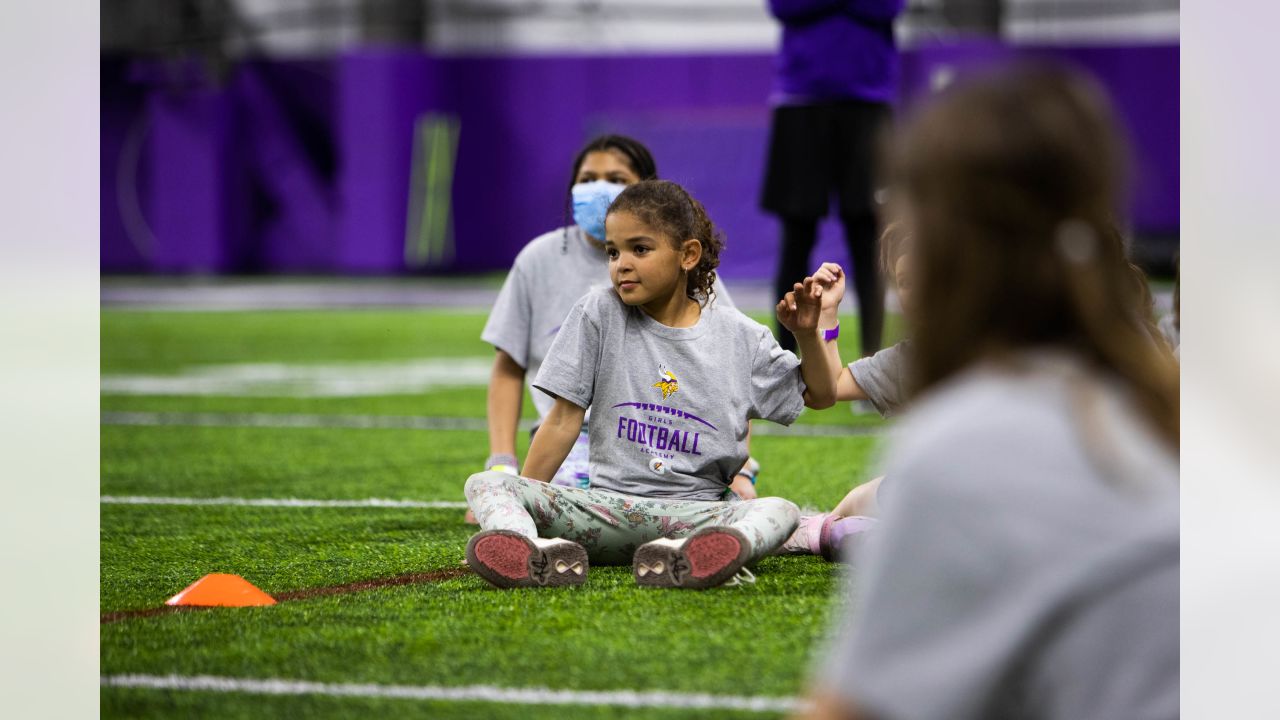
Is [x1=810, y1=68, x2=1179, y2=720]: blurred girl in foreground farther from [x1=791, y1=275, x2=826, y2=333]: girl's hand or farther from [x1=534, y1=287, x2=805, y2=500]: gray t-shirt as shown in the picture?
[x1=534, y1=287, x2=805, y2=500]: gray t-shirt

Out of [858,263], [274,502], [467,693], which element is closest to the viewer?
[467,693]

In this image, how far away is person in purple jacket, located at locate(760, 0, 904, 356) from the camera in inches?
207

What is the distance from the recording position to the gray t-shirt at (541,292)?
3590 millimetres

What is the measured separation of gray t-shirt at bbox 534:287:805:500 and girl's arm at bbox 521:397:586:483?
4 centimetres

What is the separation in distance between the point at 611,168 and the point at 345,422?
8.29ft

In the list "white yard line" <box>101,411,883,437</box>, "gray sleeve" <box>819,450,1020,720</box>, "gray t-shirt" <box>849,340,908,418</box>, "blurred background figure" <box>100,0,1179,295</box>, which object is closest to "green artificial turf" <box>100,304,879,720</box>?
"white yard line" <box>101,411,883,437</box>

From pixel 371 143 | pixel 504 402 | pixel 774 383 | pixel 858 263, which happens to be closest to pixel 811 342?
pixel 774 383

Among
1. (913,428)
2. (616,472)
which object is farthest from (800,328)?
(913,428)

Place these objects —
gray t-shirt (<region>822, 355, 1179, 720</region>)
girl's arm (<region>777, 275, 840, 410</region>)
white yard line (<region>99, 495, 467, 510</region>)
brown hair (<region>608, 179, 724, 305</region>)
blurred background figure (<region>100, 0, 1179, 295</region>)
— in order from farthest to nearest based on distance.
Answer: blurred background figure (<region>100, 0, 1179, 295</region>), white yard line (<region>99, 495, 467, 510</region>), brown hair (<region>608, 179, 724, 305</region>), girl's arm (<region>777, 275, 840, 410</region>), gray t-shirt (<region>822, 355, 1179, 720</region>)

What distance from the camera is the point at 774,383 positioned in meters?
2.92

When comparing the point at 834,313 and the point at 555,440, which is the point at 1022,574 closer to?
the point at 834,313

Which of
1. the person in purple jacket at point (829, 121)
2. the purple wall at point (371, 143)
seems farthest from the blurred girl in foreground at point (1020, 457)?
the purple wall at point (371, 143)
